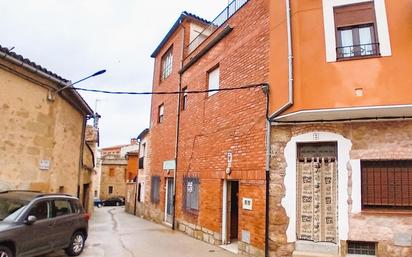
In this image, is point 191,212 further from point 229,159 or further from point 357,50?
point 357,50

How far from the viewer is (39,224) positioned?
322 inches

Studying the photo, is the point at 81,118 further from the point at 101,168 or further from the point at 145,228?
the point at 101,168

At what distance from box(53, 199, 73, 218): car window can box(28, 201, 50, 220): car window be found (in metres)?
0.27

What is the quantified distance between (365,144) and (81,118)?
11.4 metres

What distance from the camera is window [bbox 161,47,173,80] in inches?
756

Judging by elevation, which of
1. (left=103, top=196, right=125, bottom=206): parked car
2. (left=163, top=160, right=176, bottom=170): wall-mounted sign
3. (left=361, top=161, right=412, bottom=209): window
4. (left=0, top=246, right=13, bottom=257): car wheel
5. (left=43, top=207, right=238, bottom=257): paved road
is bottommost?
(left=103, top=196, right=125, bottom=206): parked car

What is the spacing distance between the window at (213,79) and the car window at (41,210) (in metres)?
6.77

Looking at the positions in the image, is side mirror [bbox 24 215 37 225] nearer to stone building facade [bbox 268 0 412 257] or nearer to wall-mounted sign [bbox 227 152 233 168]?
stone building facade [bbox 268 0 412 257]

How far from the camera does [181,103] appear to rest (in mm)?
16641

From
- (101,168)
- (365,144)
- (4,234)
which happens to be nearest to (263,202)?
(365,144)

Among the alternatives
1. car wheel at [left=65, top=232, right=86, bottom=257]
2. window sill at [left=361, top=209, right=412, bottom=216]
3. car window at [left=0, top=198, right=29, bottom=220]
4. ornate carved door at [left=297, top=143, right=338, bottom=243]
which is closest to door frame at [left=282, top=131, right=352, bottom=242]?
ornate carved door at [left=297, top=143, right=338, bottom=243]

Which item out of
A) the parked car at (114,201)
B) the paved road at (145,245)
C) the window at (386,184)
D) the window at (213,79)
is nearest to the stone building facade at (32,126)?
the paved road at (145,245)

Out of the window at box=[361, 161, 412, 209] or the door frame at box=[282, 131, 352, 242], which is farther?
the door frame at box=[282, 131, 352, 242]

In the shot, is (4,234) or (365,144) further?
(365,144)
